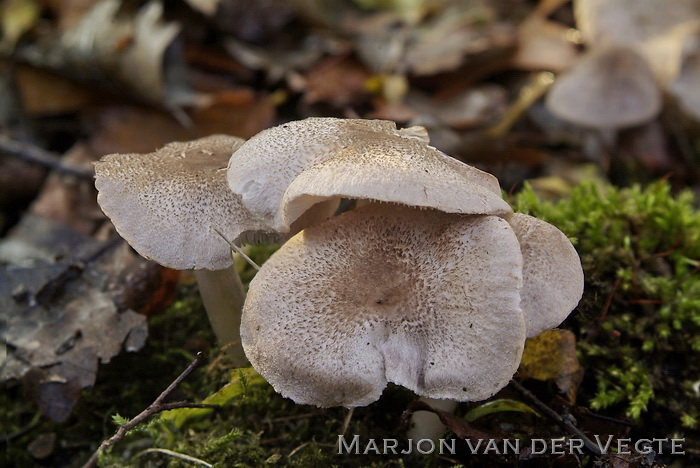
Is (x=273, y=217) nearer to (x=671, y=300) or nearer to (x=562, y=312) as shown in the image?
(x=562, y=312)

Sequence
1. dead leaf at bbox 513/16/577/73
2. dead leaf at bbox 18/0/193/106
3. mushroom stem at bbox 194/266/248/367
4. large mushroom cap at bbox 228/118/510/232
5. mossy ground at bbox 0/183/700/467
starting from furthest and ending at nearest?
dead leaf at bbox 513/16/577/73
dead leaf at bbox 18/0/193/106
mushroom stem at bbox 194/266/248/367
mossy ground at bbox 0/183/700/467
large mushroom cap at bbox 228/118/510/232

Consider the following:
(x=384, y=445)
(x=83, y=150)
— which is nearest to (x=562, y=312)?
(x=384, y=445)

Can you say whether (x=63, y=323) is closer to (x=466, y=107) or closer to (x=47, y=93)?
(x=47, y=93)

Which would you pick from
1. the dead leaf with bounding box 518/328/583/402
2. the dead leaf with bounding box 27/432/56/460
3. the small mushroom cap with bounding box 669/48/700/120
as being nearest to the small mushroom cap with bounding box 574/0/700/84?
the small mushroom cap with bounding box 669/48/700/120

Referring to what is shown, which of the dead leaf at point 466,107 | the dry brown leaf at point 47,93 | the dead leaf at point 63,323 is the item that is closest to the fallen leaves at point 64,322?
the dead leaf at point 63,323

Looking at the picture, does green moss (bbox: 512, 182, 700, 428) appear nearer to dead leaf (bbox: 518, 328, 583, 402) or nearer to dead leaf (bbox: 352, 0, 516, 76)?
dead leaf (bbox: 518, 328, 583, 402)

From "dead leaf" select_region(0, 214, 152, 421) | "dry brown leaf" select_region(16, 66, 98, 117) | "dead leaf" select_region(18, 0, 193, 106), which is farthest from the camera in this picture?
"dry brown leaf" select_region(16, 66, 98, 117)
